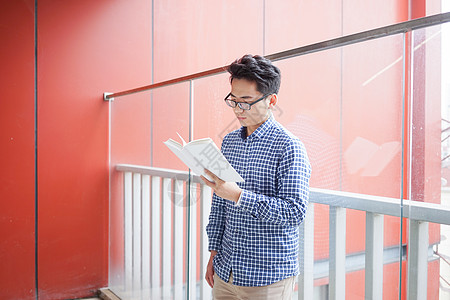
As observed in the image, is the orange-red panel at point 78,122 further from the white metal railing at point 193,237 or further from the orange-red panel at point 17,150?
the white metal railing at point 193,237

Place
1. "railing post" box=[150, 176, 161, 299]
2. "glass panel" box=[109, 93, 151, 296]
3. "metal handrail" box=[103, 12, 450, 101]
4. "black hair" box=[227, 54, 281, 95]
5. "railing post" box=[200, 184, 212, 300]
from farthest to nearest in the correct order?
"glass panel" box=[109, 93, 151, 296] < "railing post" box=[150, 176, 161, 299] < "railing post" box=[200, 184, 212, 300] < "black hair" box=[227, 54, 281, 95] < "metal handrail" box=[103, 12, 450, 101]

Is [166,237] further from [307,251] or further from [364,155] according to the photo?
[364,155]

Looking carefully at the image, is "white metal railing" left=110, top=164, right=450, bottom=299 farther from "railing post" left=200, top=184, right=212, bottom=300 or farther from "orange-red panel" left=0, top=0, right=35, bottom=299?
"orange-red panel" left=0, top=0, right=35, bottom=299

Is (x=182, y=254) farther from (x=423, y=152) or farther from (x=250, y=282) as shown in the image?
(x=423, y=152)

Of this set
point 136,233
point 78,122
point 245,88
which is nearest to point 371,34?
point 245,88

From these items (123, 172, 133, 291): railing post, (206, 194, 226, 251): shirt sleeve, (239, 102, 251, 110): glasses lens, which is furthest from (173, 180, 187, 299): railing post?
(239, 102, 251, 110): glasses lens

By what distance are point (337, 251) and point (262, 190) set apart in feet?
1.02

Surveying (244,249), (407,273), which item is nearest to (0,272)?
(244,249)

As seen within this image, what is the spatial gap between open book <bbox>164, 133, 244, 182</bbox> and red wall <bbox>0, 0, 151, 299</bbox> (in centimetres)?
184

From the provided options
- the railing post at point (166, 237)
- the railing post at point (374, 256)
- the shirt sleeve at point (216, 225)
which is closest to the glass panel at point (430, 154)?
the railing post at point (374, 256)

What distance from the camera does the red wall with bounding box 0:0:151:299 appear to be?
2.70m

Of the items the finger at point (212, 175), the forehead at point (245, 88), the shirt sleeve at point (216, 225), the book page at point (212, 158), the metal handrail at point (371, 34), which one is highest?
the metal handrail at point (371, 34)

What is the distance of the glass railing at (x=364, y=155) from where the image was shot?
1076 mm

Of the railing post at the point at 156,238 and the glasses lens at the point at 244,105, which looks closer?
the glasses lens at the point at 244,105
